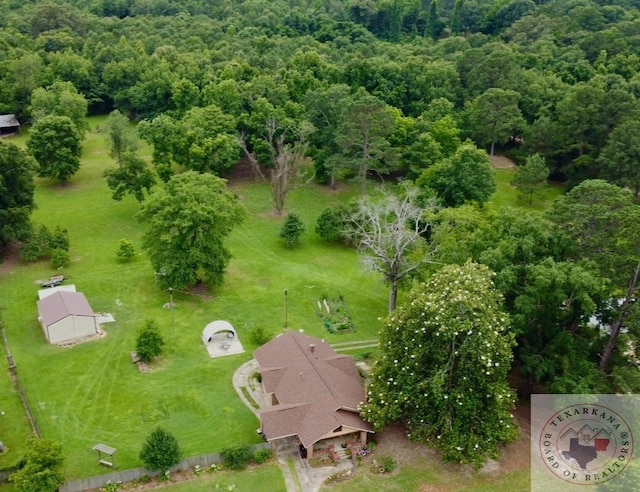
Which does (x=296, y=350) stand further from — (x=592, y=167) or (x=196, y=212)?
(x=592, y=167)

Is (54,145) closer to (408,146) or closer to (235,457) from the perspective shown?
(408,146)

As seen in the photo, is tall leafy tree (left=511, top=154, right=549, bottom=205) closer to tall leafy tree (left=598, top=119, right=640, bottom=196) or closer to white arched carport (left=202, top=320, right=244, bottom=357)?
tall leafy tree (left=598, top=119, right=640, bottom=196)

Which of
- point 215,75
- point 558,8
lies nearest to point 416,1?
point 558,8

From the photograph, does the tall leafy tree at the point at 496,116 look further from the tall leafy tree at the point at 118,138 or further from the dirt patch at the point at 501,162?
the tall leafy tree at the point at 118,138

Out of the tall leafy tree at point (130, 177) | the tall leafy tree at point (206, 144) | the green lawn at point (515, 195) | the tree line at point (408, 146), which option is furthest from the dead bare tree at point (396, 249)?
the tall leafy tree at point (130, 177)

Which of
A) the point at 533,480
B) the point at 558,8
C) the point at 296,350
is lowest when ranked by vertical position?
the point at 533,480
